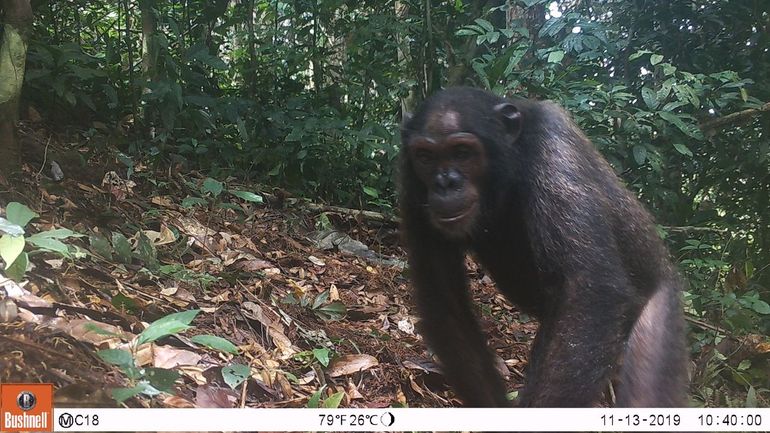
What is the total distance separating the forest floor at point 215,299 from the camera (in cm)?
210

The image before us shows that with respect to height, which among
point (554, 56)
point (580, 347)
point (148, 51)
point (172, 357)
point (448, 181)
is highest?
point (554, 56)

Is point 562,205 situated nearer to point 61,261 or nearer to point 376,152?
point 61,261

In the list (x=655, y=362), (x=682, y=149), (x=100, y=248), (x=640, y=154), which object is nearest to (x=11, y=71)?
(x=100, y=248)

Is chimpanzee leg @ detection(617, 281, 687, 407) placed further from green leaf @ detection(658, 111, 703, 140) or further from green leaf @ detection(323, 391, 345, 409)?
green leaf @ detection(658, 111, 703, 140)

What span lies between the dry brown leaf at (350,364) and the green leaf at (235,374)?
1.55ft

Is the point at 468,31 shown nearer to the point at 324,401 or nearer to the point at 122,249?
the point at 122,249

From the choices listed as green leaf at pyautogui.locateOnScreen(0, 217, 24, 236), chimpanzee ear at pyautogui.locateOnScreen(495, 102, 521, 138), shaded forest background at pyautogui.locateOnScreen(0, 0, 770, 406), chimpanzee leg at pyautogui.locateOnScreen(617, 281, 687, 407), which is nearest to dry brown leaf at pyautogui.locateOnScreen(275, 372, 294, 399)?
green leaf at pyautogui.locateOnScreen(0, 217, 24, 236)

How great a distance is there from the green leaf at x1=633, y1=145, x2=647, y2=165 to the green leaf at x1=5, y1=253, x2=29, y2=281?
361cm

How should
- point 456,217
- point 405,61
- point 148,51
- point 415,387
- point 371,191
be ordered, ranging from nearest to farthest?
point 456,217, point 415,387, point 148,51, point 371,191, point 405,61

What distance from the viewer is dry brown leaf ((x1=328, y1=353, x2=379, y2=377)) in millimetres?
2785

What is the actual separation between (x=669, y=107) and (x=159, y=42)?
12.0ft

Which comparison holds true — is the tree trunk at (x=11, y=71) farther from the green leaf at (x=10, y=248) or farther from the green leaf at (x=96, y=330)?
the green leaf at (x=96, y=330)

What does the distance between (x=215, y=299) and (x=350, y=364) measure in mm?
713

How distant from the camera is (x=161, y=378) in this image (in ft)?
6.64
